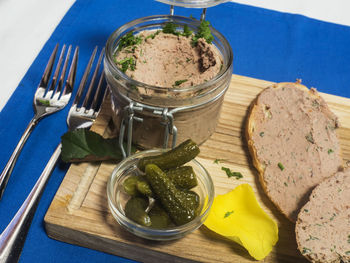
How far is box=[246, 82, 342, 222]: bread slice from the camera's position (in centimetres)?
245

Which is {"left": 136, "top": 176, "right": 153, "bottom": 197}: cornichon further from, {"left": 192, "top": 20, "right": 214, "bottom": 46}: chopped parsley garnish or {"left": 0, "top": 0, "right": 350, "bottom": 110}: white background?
{"left": 0, "top": 0, "right": 350, "bottom": 110}: white background

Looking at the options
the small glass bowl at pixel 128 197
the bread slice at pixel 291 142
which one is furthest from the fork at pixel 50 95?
the bread slice at pixel 291 142

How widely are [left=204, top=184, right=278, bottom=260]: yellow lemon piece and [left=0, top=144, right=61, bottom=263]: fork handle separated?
3.21 ft

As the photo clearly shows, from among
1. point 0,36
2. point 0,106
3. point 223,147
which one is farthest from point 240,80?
point 0,36

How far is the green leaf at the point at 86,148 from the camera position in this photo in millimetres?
2416

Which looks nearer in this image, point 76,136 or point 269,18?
point 76,136

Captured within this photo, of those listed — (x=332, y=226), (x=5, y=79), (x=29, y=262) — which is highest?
(x=5, y=79)

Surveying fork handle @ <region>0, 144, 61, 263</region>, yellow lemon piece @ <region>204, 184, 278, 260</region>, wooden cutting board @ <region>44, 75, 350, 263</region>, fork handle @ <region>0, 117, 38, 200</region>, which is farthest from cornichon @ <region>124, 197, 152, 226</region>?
fork handle @ <region>0, 117, 38, 200</region>

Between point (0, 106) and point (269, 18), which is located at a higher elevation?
point (269, 18)

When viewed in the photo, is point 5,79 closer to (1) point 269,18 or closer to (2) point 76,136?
(2) point 76,136

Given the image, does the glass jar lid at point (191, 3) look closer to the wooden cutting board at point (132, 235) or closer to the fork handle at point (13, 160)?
the wooden cutting board at point (132, 235)

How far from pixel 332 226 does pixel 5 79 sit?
2611 millimetres

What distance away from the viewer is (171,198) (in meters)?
2.10

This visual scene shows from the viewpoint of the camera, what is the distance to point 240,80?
10.2 feet
